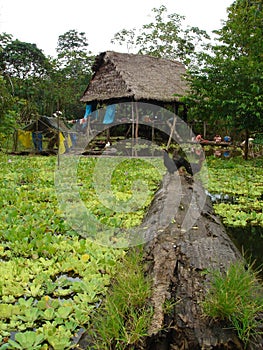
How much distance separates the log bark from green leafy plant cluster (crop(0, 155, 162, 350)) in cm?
53

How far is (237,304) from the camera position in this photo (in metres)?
2.30

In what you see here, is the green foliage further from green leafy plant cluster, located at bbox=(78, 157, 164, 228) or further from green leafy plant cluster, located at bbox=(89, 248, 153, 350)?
green leafy plant cluster, located at bbox=(89, 248, 153, 350)

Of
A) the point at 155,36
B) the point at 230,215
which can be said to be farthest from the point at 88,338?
the point at 155,36

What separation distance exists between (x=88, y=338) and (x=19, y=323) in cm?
56

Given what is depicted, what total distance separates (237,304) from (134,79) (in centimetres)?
1312

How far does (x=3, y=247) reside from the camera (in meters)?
4.00

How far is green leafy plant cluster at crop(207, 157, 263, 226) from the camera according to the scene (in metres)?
5.84

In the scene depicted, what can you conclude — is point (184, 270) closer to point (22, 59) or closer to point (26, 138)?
point (26, 138)

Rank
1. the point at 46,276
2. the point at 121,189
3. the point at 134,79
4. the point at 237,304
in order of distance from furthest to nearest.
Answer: the point at 134,79 → the point at 121,189 → the point at 46,276 → the point at 237,304

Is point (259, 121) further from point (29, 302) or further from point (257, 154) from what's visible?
point (29, 302)

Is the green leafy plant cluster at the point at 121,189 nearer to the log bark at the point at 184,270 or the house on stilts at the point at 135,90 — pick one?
the log bark at the point at 184,270

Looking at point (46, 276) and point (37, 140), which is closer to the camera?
point (46, 276)

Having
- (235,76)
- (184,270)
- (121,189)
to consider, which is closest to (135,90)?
(235,76)

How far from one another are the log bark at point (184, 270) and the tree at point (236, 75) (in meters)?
7.42
